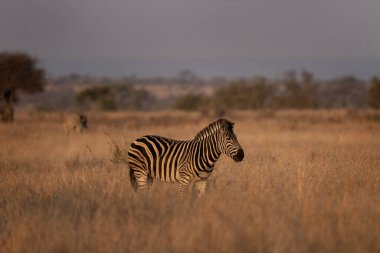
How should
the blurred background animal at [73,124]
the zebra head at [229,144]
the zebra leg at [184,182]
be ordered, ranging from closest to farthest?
the zebra head at [229,144]
the zebra leg at [184,182]
the blurred background animal at [73,124]

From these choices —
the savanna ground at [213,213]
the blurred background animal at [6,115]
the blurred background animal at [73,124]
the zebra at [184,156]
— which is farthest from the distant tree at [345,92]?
the zebra at [184,156]

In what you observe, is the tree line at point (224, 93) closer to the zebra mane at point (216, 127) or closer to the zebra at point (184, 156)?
the zebra at point (184, 156)

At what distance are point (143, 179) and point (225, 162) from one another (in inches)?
145

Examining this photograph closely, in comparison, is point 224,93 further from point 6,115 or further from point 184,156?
point 184,156

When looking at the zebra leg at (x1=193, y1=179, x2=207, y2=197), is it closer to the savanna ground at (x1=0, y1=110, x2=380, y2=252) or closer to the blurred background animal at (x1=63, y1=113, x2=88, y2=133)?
the savanna ground at (x1=0, y1=110, x2=380, y2=252)

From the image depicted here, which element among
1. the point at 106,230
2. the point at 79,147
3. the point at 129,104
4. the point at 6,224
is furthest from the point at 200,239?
the point at 129,104

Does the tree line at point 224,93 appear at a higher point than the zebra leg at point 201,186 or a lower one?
higher

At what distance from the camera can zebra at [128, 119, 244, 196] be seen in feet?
→ 24.6

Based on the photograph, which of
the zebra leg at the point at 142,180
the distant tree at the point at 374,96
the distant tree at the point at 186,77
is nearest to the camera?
the zebra leg at the point at 142,180

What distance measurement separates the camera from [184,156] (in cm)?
779

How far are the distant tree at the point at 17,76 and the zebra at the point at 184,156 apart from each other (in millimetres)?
20918

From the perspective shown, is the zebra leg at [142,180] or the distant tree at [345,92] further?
the distant tree at [345,92]

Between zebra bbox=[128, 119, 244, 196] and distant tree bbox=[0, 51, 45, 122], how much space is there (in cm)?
2092

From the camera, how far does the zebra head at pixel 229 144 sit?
7.27 meters
